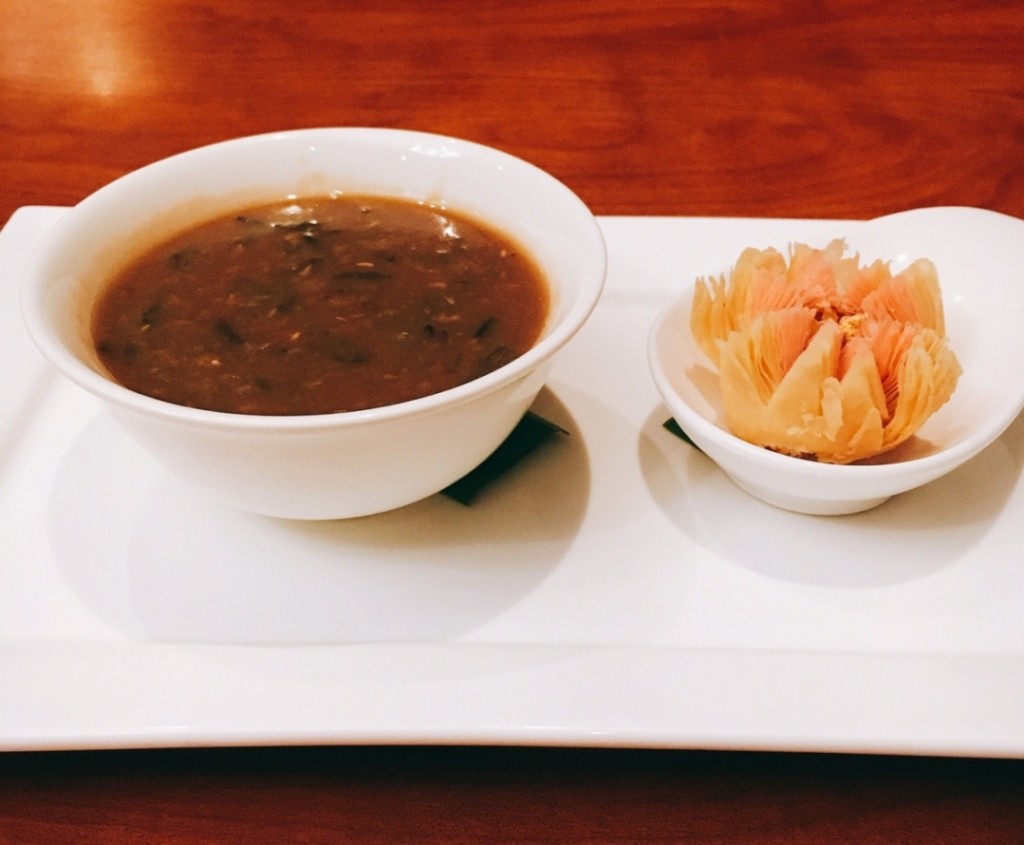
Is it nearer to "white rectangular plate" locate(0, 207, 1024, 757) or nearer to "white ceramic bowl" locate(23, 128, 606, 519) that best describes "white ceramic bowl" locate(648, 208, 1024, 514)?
"white rectangular plate" locate(0, 207, 1024, 757)

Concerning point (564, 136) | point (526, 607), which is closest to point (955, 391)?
point (526, 607)

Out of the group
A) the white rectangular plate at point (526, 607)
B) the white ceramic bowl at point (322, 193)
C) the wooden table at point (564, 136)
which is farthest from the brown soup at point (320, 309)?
the wooden table at point (564, 136)

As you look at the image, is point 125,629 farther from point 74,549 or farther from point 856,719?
point 856,719

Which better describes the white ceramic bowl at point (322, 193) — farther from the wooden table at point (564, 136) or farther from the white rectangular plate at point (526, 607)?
the wooden table at point (564, 136)

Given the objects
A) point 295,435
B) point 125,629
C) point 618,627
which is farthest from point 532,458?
point 125,629

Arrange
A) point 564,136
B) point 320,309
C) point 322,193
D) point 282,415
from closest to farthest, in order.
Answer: point 282,415
point 320,309
point 322,193
point 564,136

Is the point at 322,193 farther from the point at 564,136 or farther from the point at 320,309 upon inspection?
the point at 564,136
